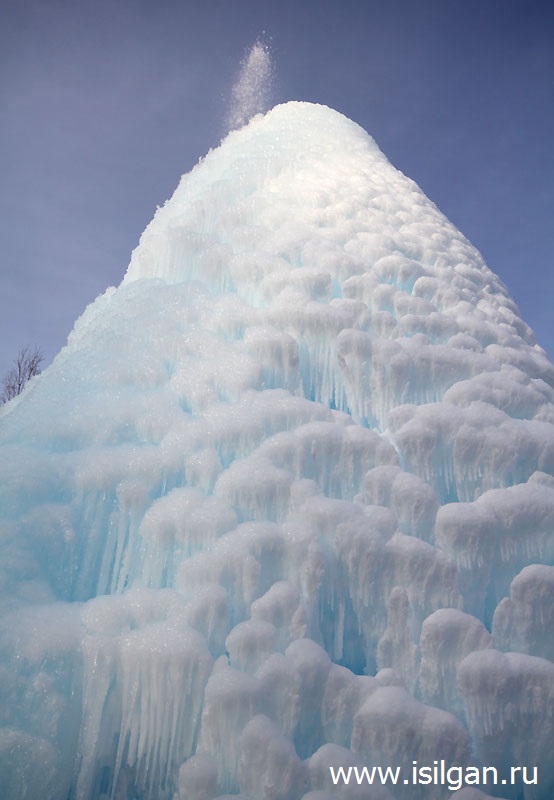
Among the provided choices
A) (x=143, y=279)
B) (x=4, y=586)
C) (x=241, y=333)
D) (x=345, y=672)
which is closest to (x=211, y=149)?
(x=143, y=279)

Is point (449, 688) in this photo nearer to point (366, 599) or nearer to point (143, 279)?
point (366, 599)

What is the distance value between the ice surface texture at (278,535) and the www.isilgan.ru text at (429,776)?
0.03 metres

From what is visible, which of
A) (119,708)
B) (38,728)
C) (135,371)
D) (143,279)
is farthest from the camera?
(143,279)

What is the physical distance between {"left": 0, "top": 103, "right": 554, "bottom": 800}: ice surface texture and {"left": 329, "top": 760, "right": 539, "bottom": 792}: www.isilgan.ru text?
3 centimetres

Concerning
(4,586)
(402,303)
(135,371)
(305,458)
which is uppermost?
(402,303)

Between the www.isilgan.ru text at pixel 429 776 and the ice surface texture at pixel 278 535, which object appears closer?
the www.isilgan.ru text at pixel 429 776

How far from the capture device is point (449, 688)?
2.21 meters

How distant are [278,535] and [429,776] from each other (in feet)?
3.55

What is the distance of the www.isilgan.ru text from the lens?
1.90 m

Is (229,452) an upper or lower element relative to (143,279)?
lower

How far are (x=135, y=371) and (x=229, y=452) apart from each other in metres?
0.85

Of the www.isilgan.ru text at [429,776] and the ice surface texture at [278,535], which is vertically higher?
the ice surface texture at [278,535]

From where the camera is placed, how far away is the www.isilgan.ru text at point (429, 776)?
1901 millimetres

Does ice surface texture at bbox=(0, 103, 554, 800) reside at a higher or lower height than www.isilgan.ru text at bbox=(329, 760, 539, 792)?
higher
